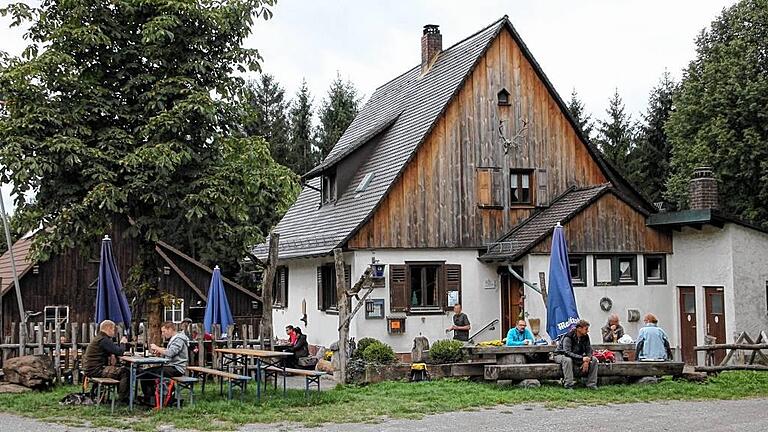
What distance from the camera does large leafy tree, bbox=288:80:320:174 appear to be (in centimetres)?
5609

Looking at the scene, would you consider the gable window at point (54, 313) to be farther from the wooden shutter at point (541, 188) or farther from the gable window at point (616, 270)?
the gable window at point (616, 270)

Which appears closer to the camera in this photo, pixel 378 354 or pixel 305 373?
pixel 305 373

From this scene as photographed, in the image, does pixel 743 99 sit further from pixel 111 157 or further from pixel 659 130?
pixel 111 157

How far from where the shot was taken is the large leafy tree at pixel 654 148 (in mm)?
49906

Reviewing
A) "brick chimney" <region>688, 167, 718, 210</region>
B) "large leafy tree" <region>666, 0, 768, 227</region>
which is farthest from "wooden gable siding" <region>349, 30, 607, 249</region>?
"large leafy tree" <region>666, 0, 768, 227</region>

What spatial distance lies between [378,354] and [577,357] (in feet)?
15.4

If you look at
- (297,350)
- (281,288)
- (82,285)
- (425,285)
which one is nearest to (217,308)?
(297,350)

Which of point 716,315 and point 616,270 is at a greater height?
point 616,270

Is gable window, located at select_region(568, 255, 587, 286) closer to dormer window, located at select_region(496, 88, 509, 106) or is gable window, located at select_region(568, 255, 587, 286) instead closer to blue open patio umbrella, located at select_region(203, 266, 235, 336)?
dormer window, located at select_region(496, 88, 509, 106)

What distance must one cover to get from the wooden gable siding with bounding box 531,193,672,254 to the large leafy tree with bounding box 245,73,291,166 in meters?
30.7

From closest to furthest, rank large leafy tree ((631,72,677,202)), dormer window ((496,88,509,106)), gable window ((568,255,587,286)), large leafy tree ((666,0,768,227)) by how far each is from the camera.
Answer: gable window ((568,255,587,286)), dormer window ((496,88,509,106)), large leafy tree ((666,0,768,227)), large leafy tree ((631,72,677,202))

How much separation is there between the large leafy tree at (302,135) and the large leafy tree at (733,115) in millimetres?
22835

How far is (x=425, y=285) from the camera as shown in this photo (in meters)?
25.5

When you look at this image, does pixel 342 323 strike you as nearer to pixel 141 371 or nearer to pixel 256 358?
pixel 256 358
